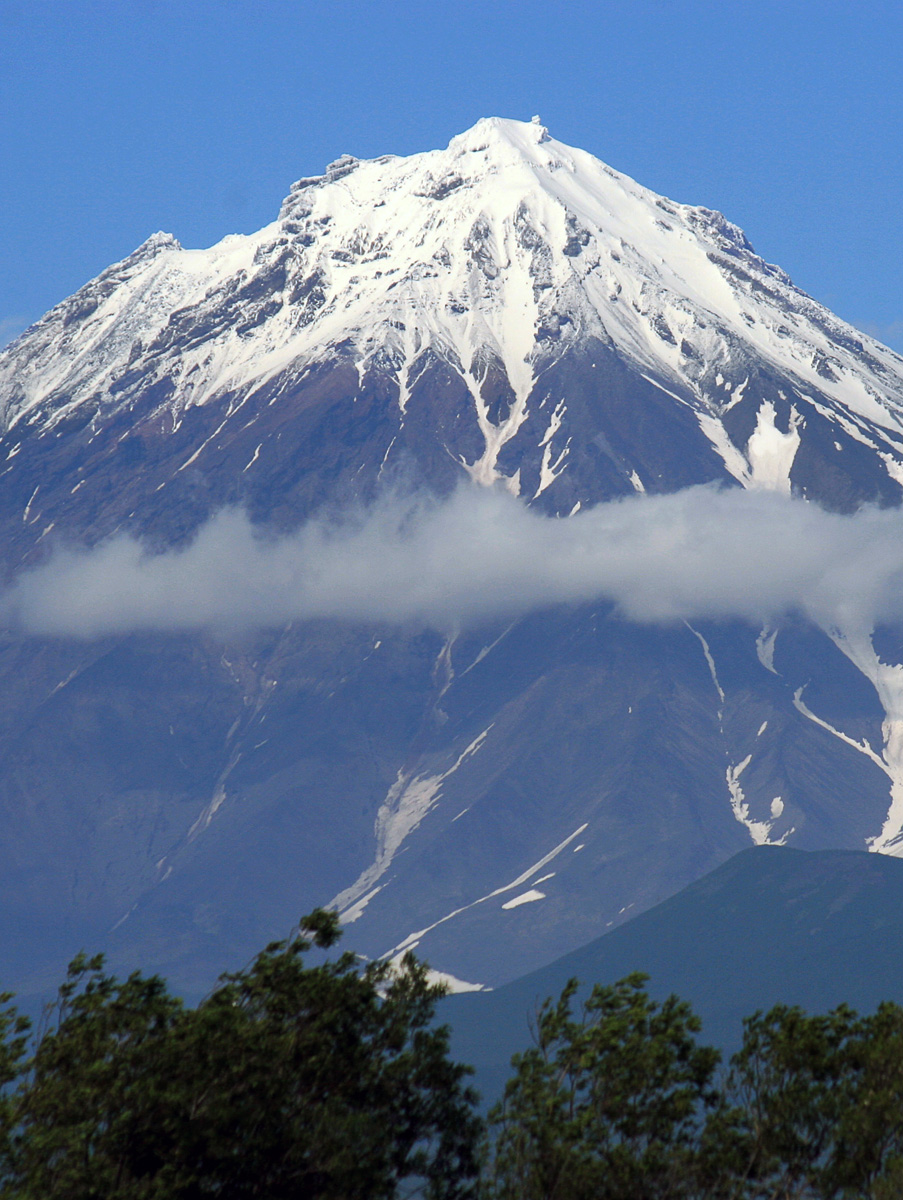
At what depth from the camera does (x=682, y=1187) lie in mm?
41438

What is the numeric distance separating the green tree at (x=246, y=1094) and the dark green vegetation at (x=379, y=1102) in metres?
0.05

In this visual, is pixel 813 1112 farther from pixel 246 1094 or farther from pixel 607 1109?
pixel 246 1094

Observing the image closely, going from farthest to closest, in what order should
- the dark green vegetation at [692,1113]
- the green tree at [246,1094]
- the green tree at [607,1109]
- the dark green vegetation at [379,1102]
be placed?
the dark green vegetation at [692,1113]
the green tree at [607,1109]
the dark green vegetation at [379,1102]
the green tree at [246,1094]

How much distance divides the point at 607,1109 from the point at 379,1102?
20.4 feet

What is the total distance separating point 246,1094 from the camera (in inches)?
1602

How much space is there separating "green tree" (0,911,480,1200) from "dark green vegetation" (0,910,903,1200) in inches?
2.1

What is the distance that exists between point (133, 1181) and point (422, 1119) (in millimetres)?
9147

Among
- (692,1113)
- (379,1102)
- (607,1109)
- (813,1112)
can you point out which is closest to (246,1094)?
(379,1102)

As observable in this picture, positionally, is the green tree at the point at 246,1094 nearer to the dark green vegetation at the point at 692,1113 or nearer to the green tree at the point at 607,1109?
the green tree at the point at 607,1109

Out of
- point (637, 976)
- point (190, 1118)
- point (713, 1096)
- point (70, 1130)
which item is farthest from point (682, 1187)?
point (70, 1130)

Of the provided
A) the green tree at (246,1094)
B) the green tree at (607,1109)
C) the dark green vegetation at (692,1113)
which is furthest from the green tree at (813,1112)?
the green tree at (246,1094)

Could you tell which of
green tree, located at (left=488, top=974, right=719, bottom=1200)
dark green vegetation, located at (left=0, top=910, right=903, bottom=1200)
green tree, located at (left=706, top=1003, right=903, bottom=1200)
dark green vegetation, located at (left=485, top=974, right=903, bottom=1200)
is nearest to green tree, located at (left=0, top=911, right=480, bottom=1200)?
dark green vegetation, located at (left=0, top=910, right=903, bottom=1200)

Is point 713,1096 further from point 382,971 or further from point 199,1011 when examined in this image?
point 199,1011

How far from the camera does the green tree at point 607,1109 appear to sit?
133 ft
